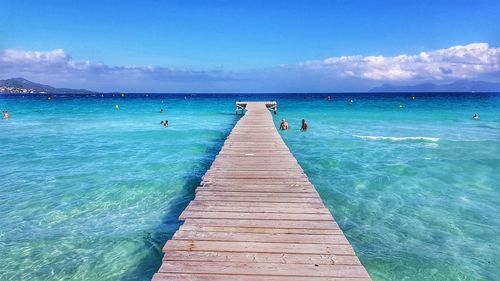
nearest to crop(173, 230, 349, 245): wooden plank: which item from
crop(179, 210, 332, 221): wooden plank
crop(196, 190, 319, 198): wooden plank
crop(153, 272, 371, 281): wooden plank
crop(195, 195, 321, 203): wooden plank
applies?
crop(179, 210, 332, 221): wooden plank

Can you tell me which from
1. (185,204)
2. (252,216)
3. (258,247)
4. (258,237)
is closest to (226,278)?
(258,247)

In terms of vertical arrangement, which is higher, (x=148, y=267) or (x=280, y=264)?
(x=280, y=264)

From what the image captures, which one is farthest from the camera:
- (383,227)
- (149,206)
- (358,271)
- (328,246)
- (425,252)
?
(149,206)

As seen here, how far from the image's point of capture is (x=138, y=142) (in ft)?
62.7

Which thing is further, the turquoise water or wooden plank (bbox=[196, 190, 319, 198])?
wooden plank (bbox=[196, 190, 319, 198])

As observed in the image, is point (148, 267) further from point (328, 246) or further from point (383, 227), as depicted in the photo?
point (383, 227)

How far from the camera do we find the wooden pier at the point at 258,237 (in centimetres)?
387

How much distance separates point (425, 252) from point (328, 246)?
300 cm

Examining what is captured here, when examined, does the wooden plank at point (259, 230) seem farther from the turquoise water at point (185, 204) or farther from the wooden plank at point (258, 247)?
the turquoise water at point (185, 204)

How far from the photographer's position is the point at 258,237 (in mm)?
4723

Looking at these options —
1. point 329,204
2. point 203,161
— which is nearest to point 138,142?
point 203,161

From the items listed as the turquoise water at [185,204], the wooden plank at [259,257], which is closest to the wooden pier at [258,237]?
the wooden plank at [259,257]

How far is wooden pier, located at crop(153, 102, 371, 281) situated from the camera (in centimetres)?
387

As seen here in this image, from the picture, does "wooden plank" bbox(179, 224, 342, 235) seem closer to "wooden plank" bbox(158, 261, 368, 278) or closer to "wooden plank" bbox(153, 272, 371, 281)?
"wooden plank" bbox(158, 261, 368, 278)
